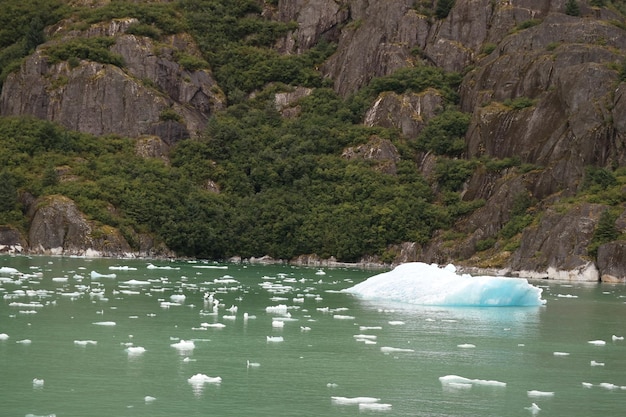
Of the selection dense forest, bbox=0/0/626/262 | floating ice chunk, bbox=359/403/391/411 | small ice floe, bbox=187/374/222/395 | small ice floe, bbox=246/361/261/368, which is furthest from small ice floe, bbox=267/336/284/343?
dense forest, bbox=0/0/626/262

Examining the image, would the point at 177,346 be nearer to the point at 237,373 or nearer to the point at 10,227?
the point at 237,373

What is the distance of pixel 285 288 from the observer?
63.2 m

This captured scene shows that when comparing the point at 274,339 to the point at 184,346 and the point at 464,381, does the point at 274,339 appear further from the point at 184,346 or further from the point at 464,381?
the point at 464,381

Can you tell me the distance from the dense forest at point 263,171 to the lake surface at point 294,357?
5635 cm

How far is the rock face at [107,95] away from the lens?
137 metres

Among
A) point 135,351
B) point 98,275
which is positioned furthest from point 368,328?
point 98,275

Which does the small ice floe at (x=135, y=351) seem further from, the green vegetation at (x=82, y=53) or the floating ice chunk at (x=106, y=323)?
the green vegetation at (x=82, y=53)

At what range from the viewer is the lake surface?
24.6 meters

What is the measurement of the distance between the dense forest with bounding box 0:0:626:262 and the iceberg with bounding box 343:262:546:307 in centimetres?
4524

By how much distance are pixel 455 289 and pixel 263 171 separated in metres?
79.9

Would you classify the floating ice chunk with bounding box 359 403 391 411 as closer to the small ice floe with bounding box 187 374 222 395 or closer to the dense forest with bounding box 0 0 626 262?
the small ice floe with bounding box 187 374 222 395

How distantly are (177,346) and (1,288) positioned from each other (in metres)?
23.5

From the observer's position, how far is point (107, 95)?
137 m

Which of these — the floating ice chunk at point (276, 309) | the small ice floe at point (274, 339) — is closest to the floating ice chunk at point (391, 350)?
the small ice floe at point (274, 339)
